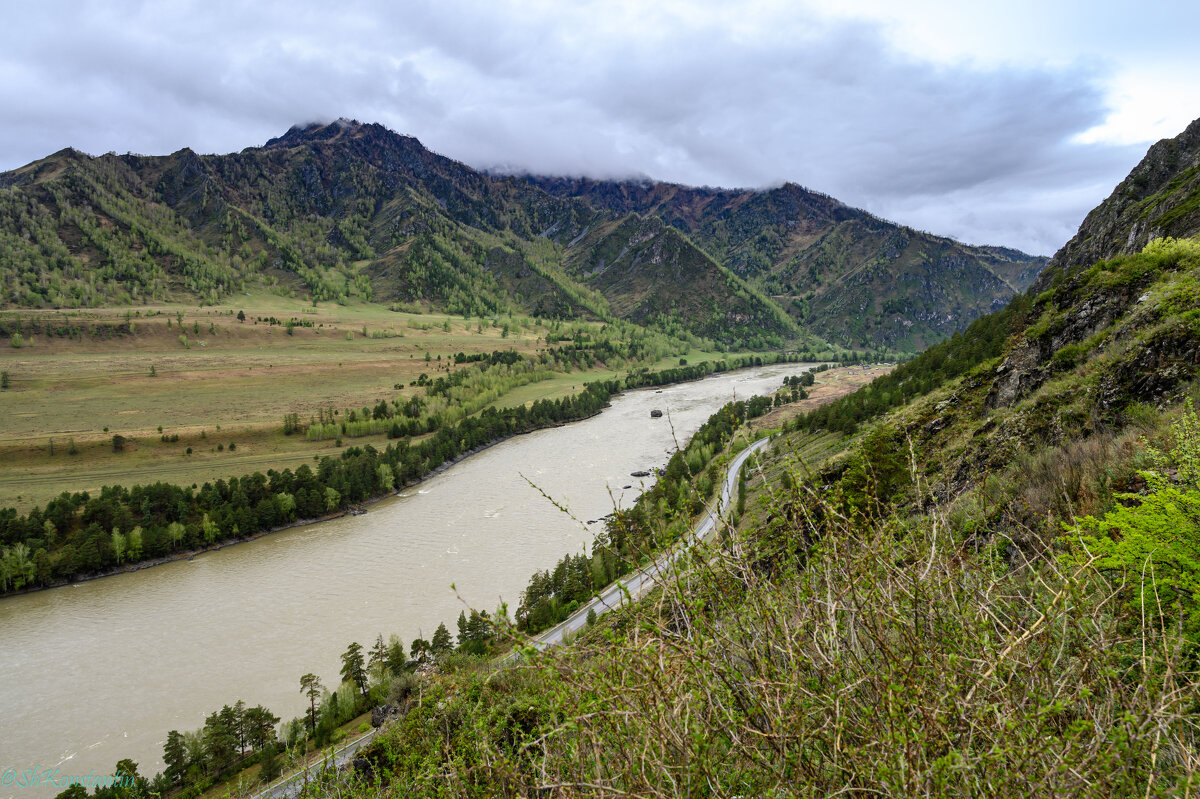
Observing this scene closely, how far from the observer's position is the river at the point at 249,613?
2334cm

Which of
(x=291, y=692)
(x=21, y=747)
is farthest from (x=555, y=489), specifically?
(x=21, y=747)

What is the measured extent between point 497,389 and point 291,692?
244ft

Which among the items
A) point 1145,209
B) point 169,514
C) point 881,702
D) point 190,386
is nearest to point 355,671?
point 881,702

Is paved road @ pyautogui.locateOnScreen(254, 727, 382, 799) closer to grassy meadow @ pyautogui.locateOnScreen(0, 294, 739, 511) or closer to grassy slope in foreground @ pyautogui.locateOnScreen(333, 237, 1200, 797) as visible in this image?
grassy slope in foreground @ pyautogui.locateOnScreen(333, 237, 1200, 797)

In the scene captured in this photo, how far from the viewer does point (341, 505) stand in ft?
159

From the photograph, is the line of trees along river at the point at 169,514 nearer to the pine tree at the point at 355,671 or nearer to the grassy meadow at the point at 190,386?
Result: the grassy meadow at the point at 190,386

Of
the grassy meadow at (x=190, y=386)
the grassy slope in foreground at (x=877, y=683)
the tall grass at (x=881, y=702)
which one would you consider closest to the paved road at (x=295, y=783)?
the grassy slope in foreground at (x=877, y=683)

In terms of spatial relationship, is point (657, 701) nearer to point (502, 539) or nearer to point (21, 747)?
point (21, 747)

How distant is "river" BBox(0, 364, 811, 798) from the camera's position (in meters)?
23.3

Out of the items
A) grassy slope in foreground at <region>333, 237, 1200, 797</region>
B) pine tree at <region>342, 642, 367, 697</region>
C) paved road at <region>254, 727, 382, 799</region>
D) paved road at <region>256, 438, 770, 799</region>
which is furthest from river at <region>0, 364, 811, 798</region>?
grassy slope in foreground at <region>333, 237, 1200, 797</region>

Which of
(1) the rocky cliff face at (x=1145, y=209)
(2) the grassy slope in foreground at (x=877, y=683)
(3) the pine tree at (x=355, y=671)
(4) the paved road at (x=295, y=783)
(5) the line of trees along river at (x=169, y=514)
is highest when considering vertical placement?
(1) the rocky cliff face at (x=1145, y=209)

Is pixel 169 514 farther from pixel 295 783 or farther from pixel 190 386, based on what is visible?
pixel 190 386

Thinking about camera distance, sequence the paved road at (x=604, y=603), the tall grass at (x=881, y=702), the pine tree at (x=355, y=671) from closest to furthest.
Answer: the tall grass at (x=881, y=702)
the paved road at (x=604, y=603)
the pine tree at (x=355, y=671)

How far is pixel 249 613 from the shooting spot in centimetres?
3148
